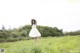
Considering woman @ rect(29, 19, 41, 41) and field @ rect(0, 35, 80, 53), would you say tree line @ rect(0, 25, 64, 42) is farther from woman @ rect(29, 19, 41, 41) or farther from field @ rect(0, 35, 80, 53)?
woman @ rect(29, 19, 41, 41)

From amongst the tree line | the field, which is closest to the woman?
the field

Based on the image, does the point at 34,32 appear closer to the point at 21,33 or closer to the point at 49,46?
the point at 49,46

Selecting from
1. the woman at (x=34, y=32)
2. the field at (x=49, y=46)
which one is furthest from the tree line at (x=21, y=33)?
the woman at (x=34, y=32)

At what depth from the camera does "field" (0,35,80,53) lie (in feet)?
32.2

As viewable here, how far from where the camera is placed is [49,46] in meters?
10.9

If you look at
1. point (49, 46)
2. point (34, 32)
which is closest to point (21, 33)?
point (34, 32)

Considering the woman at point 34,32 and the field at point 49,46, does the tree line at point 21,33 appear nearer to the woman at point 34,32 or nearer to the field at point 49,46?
the field at point 49,46

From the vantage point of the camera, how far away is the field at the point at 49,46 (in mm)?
9812

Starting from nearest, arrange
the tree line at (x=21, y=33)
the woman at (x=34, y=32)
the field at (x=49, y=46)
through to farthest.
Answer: the field at (x=49, y=46) < the woman at (x=34, y=32) < the tree line at (x=21, y=33)

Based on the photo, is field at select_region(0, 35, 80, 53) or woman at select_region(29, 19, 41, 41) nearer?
field at select_region(0, 35, 80, 53)

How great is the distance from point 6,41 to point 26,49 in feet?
13.1

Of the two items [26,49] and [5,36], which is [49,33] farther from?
[26,49]

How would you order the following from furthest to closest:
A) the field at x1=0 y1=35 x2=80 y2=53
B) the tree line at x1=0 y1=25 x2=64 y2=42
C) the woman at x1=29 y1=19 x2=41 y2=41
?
the tree line at x1=0 y1=25 x2=64 y2=42
the woman at x1=29 y1=19 x2=41 y2=41
the field at x1=0 y1=35 x2=80 y2=53

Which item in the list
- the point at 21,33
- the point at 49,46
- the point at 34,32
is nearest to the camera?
the point at 49,46
